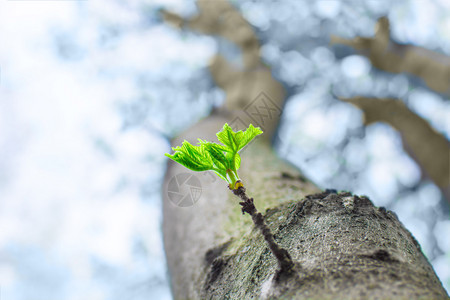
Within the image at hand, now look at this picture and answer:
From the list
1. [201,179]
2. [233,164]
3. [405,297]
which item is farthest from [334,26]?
[405,297]

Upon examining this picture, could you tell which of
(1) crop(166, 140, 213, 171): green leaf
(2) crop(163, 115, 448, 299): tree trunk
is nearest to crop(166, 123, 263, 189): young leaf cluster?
(1) crop(166, 140, 213, 171): green leaf

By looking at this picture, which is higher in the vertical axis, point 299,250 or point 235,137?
point 235,137

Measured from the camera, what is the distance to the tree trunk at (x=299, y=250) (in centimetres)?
75

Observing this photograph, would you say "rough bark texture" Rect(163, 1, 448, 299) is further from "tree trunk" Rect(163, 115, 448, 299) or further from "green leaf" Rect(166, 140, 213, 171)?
"green leaf" Rect(166, 140, 213, 171)

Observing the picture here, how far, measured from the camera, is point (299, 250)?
0.93 meters

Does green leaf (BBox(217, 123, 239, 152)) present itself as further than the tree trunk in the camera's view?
Yes

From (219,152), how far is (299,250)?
1.30 feet

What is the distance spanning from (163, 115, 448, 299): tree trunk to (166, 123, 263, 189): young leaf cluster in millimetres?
305

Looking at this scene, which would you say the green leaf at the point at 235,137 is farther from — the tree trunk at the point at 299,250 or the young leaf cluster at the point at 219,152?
the tree trunk at the point at 299,250

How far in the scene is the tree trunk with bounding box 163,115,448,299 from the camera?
0.75 metres

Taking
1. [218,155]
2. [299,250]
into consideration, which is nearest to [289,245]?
[299,250]

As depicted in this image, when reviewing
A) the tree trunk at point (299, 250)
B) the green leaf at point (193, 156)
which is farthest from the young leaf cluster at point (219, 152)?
the tree trunk at point (299, 250)

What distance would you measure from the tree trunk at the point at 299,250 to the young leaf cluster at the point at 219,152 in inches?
12.0

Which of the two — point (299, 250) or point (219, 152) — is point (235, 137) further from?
point (299, 250)
